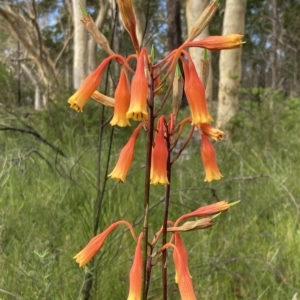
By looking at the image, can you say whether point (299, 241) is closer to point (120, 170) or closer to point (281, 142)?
point (120, 170)

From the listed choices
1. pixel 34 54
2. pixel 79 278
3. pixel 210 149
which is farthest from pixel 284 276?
pixel 34 54

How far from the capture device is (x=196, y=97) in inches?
41.8

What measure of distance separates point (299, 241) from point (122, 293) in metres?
1.15

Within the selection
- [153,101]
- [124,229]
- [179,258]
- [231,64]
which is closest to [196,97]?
[153,101]

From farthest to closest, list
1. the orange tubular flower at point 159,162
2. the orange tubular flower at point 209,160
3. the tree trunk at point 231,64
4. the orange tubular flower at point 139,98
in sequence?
the tree trunk at point 231,64 → the orange tubular flower at point 209,160 → the orange tubular flower at point 159,162 → the orange tubular flower at point 139,98

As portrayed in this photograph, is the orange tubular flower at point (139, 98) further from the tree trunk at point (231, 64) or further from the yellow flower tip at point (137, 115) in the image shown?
the tree trunk at point (231, 64)

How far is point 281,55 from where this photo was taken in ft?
84.9

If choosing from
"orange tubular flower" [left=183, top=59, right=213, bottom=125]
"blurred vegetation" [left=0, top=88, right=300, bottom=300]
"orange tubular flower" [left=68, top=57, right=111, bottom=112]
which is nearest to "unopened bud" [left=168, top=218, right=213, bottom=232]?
"orange tubular flower" [left=183, top=59, right=213, bottom=125]

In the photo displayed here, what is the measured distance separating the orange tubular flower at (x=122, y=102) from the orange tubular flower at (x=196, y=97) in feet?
0.46

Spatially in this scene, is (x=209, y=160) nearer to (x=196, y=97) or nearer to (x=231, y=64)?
(x=196, y=97)

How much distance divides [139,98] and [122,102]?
0.09 metres

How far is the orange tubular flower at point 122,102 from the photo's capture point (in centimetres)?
108

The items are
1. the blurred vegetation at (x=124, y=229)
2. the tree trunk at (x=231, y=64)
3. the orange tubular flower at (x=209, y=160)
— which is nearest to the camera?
the orange tubular flower at (x=209, y=160)

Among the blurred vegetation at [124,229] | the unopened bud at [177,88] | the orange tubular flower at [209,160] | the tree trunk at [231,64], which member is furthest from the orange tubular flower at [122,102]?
the tree trunk at [231,64]
